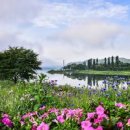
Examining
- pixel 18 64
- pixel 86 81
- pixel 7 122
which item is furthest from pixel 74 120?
pixel 86 81

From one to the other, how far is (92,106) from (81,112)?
62cm

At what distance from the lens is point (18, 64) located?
3438 centimetres

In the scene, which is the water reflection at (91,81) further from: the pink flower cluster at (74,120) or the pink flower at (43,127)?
the pink flower at (43,127)

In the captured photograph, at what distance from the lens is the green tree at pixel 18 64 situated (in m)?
34.4

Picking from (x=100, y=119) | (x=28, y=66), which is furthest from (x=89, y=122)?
(x=28, y=66)

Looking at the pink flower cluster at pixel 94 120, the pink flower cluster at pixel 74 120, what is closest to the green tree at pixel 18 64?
the pink flower cluster at pixel 74 120

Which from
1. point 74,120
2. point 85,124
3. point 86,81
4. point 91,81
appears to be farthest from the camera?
point 86,81

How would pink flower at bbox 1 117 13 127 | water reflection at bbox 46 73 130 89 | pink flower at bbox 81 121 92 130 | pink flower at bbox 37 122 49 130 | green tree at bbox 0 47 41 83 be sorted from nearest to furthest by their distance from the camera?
pink flower at bbox 81 121 92 130, pink flower at bbox 37 122 49 130, pink flower at bbox 1 117 13 127, water reflection at bbox 46 73 130 89, green tree at bbox 0 47 41 83

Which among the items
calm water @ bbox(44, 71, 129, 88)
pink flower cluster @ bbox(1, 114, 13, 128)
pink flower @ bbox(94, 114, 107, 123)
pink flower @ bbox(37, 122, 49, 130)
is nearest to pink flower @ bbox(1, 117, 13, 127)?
pink flower cluster @ bbox(1, 114, 13, 128)

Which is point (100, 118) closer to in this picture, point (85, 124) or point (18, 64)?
point (85, 124)

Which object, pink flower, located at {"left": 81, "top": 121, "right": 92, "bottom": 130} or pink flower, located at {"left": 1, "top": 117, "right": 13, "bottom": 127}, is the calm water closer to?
pink flower, located at {"left": 1, "top": 117, "right": 13, "bottom": 127}

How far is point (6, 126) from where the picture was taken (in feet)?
23.9

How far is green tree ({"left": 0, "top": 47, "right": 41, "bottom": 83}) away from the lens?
34438 mm

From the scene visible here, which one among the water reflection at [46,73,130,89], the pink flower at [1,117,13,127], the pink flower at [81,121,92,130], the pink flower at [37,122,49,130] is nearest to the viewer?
the pink flower at [81,121,92,130]
